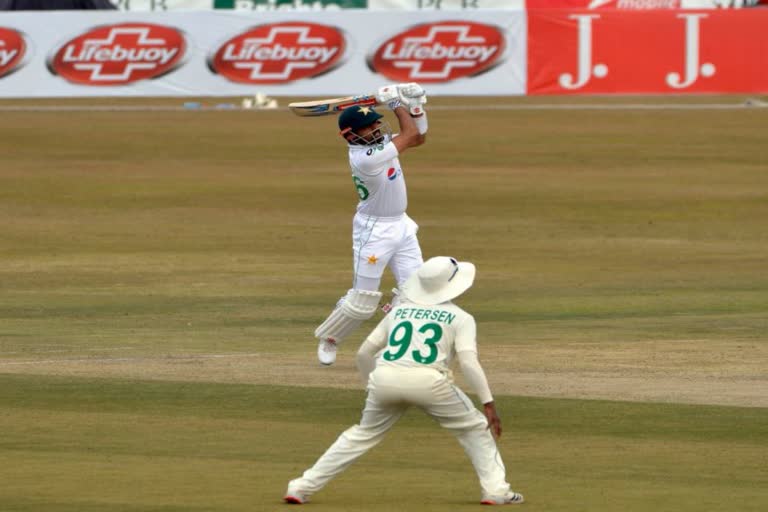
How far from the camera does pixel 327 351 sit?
46.3 ft

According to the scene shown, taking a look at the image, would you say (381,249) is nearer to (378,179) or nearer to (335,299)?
(378,179)

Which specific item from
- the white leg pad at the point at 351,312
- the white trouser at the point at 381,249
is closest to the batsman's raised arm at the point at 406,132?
the white trouser at the point at 381,249

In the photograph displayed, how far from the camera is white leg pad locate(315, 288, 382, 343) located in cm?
1383

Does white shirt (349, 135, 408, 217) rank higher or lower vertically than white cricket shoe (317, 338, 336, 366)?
higher

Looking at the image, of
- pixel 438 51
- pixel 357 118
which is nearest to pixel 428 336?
pixel 357 118

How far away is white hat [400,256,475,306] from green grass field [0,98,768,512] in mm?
1077

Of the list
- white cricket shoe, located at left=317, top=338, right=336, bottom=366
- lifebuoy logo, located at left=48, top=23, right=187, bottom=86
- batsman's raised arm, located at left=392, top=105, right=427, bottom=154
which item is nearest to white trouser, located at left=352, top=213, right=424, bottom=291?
white cricket shoe, located at left=317, top=338, right=336, bottom=366

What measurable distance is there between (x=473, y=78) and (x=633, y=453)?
25.0 meters

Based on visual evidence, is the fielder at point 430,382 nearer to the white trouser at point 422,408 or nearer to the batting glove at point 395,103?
the white trouser at point 422,408

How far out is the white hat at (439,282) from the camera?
29.2 ft

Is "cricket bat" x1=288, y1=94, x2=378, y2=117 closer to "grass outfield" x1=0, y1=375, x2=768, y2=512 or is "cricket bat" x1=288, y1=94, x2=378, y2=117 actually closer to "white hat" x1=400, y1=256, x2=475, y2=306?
"grass outfield" x1=0, y1=375, x2=768, y2=512

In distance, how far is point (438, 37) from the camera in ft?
114

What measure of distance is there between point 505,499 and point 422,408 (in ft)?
2.01

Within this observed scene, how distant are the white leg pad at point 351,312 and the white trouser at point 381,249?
0.09m
